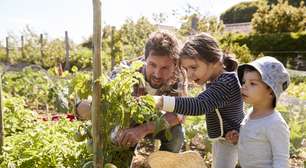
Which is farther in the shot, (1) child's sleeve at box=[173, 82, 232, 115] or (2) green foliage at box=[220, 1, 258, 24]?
(2) green foliage at box=[220, 1, 258, 24]

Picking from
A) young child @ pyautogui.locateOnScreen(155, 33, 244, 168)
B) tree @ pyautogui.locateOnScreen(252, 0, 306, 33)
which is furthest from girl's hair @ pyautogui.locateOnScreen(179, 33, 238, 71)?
tree @ pyautogui.locateOnScreen(252, 0, 306, 33)

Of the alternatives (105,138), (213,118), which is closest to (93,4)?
(105,138)

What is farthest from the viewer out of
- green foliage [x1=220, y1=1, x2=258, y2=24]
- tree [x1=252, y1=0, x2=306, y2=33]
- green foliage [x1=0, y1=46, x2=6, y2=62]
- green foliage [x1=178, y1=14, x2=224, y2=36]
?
green foliage [x1=220, y1=1, x2=258, y2=24]

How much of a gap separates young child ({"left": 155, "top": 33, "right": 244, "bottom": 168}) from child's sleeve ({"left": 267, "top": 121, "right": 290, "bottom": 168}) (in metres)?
0.27

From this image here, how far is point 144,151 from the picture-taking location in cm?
380

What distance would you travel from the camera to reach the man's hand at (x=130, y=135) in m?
1.80

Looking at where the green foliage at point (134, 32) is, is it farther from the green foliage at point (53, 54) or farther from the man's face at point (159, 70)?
the man's face at point (159, 70)

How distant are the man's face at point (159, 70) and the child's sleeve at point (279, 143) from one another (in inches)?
25.8

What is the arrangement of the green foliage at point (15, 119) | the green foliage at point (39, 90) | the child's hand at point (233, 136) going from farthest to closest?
the green foliage at point (39, 90) < the green foliage at point (15, 119) < the child's hand at point (233, 136)

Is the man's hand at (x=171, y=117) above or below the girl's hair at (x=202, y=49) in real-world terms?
below

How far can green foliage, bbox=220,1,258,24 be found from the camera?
3075cm

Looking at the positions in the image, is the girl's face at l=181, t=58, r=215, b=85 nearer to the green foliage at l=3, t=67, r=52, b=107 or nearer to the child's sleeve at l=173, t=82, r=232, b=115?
the child's sleeve at l=173, t=82, r=232, b=115

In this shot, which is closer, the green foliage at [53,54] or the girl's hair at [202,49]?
the girl's hair at [202,49]

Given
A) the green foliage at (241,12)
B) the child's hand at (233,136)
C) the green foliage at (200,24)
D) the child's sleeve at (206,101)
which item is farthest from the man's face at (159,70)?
the green foliage at (241,12)
